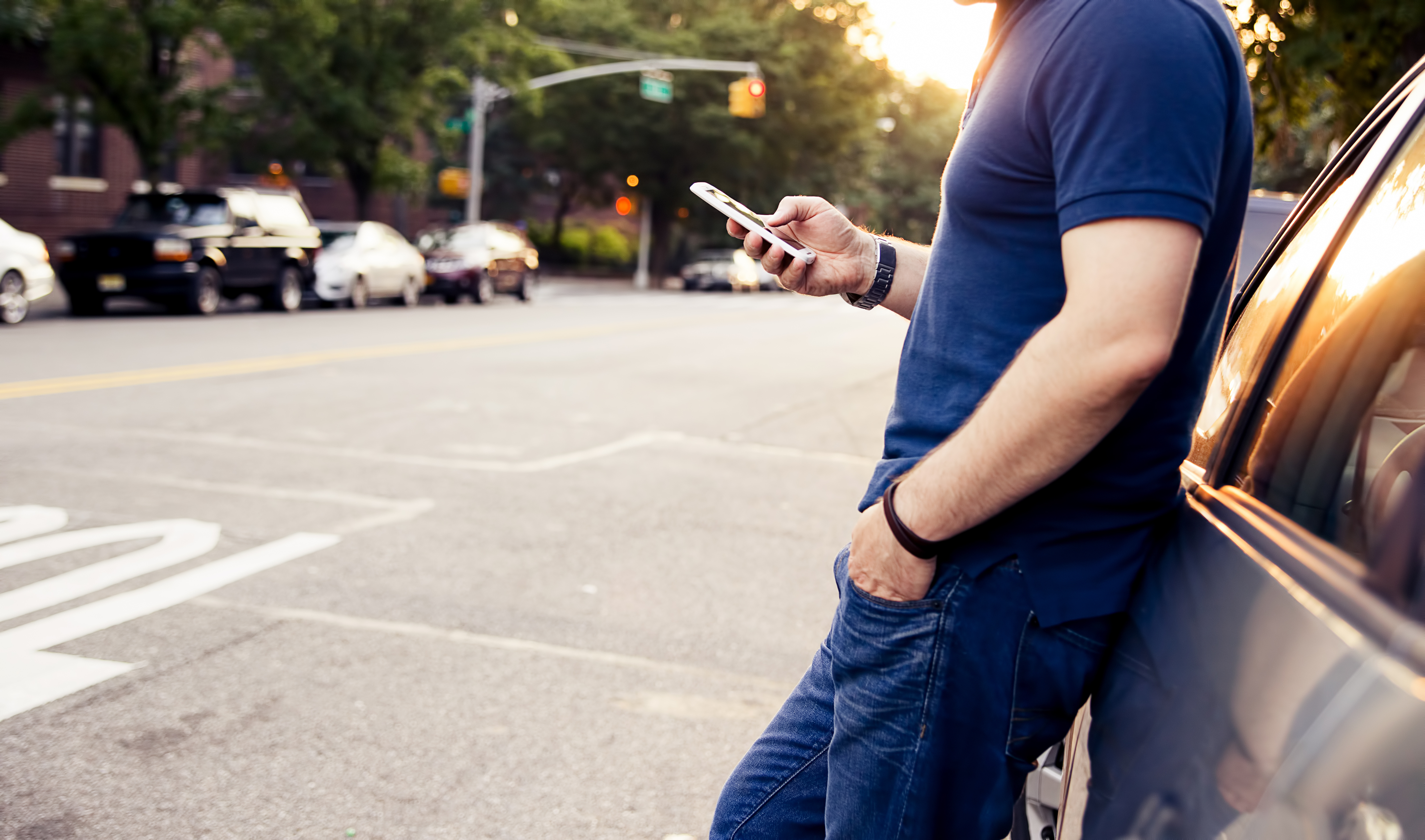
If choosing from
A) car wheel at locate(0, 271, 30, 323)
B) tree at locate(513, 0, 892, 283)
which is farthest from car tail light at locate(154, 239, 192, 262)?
tree at locate(513, 0, 892, 283)

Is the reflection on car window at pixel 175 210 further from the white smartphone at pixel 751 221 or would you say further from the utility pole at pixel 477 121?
the white smartphone at pixel 751 221

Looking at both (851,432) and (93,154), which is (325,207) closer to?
(93,154)

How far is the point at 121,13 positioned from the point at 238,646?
1915 cm

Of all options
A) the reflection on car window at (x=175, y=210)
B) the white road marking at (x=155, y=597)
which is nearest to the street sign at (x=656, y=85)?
the reflection on car window at (x=175, y=210)

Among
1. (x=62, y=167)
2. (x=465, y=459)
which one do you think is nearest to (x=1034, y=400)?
(x=465, y=459)

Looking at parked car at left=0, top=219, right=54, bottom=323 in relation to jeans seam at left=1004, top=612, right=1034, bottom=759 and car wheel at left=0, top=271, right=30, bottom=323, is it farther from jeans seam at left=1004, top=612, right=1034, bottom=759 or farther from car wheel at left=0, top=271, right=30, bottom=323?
jeans seam at left=1004, top=612, right=1034, bottom=759

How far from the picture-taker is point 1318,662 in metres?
1.18

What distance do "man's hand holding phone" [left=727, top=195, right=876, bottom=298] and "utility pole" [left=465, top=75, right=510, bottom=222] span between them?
29.8 metres

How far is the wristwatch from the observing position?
7.50 feet

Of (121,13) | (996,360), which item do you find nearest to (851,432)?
(996,360)

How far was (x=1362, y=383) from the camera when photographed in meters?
1.52

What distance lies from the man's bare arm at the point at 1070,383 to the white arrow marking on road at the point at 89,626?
327cm

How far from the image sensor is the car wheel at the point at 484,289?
2867 centimetres

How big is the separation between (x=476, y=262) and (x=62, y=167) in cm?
930
